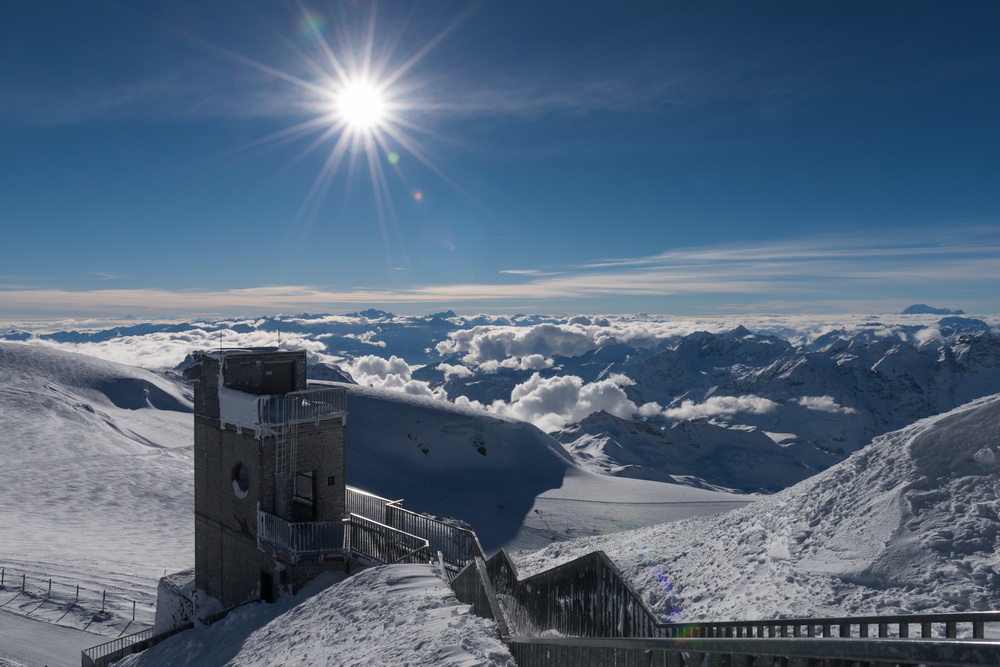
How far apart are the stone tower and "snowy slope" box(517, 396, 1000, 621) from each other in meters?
11.7

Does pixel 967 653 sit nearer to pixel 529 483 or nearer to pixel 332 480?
pixel 332 480

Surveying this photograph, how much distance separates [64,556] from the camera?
32906mm

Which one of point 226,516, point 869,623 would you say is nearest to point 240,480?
point 226,516

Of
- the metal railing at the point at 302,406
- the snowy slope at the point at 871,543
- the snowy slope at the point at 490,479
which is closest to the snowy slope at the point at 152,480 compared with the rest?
the snowy slope at the point at 490,479

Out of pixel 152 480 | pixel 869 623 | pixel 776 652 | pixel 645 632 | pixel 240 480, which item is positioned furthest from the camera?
pixel 152 480

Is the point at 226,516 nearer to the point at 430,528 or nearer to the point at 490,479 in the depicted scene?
the point at 430,528

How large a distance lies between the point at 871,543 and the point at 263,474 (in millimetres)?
18510

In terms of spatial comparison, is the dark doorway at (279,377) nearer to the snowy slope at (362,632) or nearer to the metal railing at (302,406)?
the metal railing at (302,406)

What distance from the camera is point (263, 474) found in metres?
20.3

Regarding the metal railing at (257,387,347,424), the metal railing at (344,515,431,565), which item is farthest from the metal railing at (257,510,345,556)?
the metal railing at (257,387,347,424)

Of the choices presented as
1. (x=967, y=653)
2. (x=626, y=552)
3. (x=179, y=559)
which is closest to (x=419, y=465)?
(x=179, y=559)

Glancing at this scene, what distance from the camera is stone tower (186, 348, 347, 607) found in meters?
19.7

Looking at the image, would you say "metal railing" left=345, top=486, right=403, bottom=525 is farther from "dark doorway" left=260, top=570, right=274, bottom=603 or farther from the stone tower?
"dark doorway" left=260, top=570, right=274, bottom=603

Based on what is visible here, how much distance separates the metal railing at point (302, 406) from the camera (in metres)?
20.1
